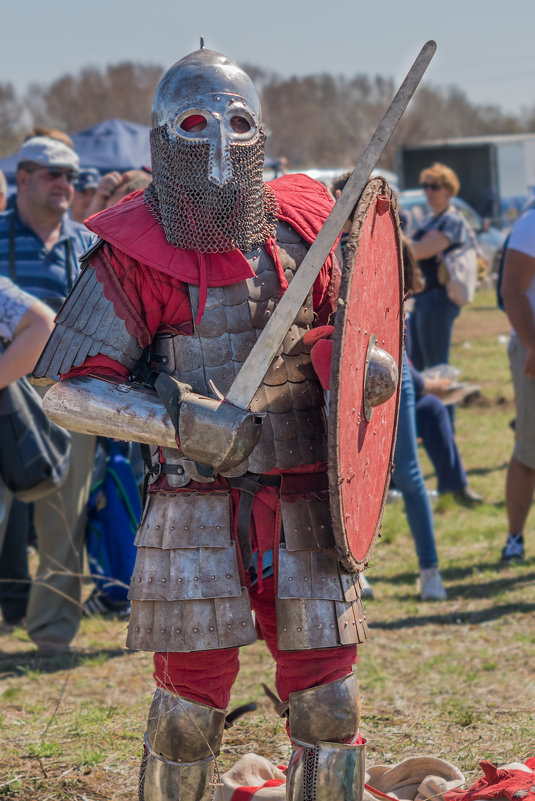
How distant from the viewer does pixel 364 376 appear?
2350 millimetres

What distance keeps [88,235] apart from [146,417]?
8.67ft

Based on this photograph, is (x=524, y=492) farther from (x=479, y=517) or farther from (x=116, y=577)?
(x=116, y=577)

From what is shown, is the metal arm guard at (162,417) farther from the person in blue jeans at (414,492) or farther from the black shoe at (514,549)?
the black shoe at (514,549)

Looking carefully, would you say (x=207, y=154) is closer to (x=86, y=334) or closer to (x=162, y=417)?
(x=86, y=334)

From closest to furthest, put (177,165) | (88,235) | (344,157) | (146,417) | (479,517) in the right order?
(146,417)
(177,165)
(88,235)
(479,517)
(344,157)

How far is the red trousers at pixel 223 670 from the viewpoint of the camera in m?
2.38

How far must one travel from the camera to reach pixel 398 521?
6410 mm

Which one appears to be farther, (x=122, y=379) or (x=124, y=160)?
(x=124, y=160)

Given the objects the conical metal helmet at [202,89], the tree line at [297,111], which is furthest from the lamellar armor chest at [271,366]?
the tree line at [297,111]

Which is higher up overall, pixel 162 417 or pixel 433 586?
pixel 162 417

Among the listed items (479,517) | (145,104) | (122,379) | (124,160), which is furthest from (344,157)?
(122,379)

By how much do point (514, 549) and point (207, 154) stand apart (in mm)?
3622

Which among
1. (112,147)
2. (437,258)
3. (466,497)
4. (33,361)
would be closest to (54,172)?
(33,361)

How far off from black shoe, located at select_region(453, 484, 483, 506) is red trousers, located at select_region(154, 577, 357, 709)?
4360 millimetres
